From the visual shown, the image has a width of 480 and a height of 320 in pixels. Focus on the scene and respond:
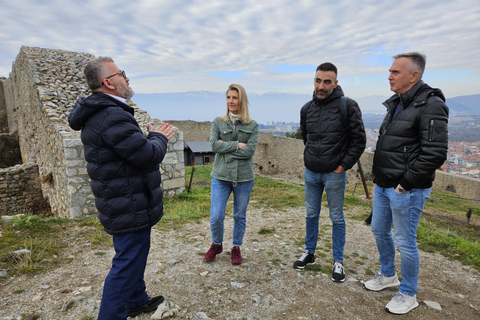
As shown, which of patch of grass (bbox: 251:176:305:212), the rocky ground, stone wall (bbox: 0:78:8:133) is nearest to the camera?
the rocky ground

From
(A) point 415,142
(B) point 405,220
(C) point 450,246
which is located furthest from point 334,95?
(C) point 450,246

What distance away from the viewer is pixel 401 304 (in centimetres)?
289

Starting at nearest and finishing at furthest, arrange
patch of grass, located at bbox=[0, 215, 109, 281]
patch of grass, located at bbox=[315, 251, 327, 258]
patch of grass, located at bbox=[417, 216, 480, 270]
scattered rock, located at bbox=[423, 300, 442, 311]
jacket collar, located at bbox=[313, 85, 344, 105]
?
1. scattered rock, located at bbox=[423, 300, 442, 311]
2. jacket collar, located at bbox=[313, 85, 344, 105]
3. patch of grass, located at bbox=[0, 215, 109, 281]
4. patch of grass, located at bbox=[315, 251, 327, 258]
5. patch of grass, located at bbox=[417, 216, 480, 270]

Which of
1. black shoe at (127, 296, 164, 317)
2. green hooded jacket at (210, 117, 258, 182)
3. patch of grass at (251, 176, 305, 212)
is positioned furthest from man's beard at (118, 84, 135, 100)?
patch of grass at (251, 176, 305, 212)

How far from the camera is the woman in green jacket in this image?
3.67 m

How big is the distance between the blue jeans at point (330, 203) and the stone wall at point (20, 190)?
9412mm

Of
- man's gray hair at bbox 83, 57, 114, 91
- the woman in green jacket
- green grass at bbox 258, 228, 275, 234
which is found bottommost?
green grass at bbox 258, 228, 275, 234

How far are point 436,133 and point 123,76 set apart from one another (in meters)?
2.86

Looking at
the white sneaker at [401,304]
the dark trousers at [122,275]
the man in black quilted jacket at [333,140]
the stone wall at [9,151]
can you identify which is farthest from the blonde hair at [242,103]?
the stone wall at [9,151]

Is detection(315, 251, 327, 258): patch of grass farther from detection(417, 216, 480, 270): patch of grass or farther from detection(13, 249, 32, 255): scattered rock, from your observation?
detection(13, 249, 32, 255): scattered rock

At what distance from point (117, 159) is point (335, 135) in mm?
2444

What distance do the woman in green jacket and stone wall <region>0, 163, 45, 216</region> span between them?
840cm

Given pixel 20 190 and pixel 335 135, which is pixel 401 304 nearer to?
pixel 335 135

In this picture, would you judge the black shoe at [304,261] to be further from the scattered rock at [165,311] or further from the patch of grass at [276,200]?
the patch of grass at [276,200]
